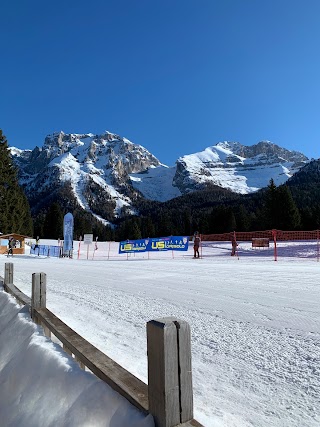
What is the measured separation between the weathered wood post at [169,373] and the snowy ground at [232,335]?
748 millimetres

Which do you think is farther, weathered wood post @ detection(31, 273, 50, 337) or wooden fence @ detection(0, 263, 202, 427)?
weathered wood post @ detection(31, 273, 50, 337)

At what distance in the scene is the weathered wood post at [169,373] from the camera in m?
1.67

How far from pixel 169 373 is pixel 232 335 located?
285 centimetres

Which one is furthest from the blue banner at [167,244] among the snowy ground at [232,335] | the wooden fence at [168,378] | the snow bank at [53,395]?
the wooden fence at [168,378]

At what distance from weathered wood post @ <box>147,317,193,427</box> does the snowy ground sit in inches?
29.4

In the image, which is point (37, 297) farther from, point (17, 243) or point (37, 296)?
point (17, 243)

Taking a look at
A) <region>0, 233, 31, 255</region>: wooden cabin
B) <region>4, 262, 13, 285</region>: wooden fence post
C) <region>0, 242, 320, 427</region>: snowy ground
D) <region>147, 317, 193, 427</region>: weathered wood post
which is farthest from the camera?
<region>0, 233, 31, 255</region>: wooden cabin

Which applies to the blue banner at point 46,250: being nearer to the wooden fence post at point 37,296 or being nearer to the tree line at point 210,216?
the tree line at point 210,216

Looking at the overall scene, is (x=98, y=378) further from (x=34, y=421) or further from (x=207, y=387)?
(x=207, y=387)

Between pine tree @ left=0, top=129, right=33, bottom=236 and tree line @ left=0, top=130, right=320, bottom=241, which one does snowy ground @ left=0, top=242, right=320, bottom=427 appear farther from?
tree line @ left=0, top=130, right=320, bottom=241

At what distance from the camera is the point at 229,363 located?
3428 mm

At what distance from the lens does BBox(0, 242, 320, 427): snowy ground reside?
8.38 ft

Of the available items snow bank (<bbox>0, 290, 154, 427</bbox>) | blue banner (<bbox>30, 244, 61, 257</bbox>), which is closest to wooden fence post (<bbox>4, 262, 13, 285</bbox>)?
snow bank (<bbox>0, 290, 154, 427</bbox>)

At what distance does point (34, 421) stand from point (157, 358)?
1375mm
